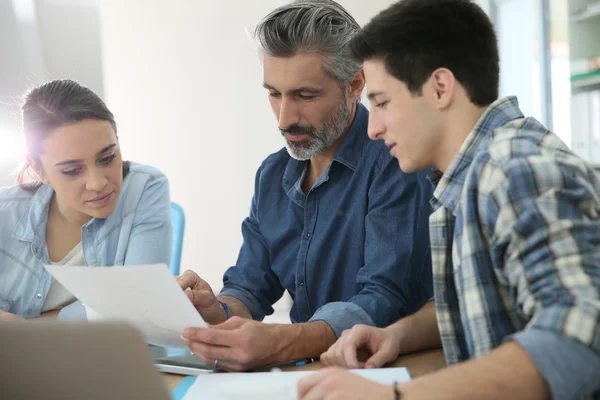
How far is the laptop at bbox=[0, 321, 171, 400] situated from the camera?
46cm

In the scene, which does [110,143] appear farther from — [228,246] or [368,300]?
[228,246]

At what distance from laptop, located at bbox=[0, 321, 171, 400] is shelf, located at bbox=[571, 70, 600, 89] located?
3209 millimetres

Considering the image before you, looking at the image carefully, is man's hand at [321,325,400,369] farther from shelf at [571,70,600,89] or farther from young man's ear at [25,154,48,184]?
shelf at [571,70,600,89]

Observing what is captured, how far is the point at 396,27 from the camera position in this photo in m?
1.05

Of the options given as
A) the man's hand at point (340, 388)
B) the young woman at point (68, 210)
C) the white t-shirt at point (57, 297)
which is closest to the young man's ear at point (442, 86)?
the man's hand at point (340, 388)

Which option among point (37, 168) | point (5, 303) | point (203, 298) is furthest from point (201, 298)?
point (37, 168)

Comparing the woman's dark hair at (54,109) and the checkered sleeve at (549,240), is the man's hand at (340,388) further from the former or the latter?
the woman's dark hair at (54,109)

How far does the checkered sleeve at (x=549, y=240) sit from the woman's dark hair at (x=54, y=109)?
4.38ft

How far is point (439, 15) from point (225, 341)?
627mm

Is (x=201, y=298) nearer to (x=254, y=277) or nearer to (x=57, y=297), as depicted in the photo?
(x=254, y=277)

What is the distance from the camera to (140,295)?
1.02 meters

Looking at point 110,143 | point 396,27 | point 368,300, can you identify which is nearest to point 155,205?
point 110,143

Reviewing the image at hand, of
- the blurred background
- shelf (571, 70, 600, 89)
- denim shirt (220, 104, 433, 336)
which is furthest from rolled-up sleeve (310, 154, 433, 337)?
the blurred background

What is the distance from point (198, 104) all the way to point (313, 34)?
8.76 feet
